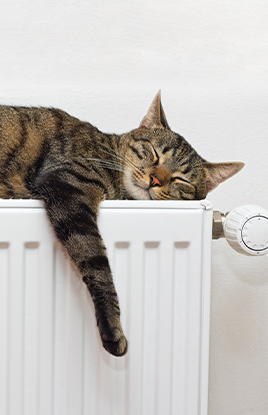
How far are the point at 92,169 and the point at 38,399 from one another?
0.42 m

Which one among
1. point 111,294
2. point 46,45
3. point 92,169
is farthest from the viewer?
point 46,45

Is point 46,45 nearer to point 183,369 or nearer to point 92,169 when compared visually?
point 92,169

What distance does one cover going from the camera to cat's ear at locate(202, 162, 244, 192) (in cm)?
75

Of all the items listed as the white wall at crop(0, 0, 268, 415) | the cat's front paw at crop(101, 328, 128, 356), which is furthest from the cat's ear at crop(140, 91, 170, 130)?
the cat's front paw at crop(101, 328, 128, 356)

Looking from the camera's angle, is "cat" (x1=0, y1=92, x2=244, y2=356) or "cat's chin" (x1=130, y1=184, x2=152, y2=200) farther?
"cat's chin" (x1=130, y1=184, x2=152, y2=200)

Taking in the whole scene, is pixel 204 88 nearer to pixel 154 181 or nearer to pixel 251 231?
pixel 154 181

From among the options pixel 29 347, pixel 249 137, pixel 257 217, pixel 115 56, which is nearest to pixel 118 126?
pixel 115 56

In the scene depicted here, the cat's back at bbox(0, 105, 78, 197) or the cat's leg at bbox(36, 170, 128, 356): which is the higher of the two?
the cat's back at bbox(0, 105, 78, 197)

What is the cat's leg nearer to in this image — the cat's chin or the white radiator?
the white radiator

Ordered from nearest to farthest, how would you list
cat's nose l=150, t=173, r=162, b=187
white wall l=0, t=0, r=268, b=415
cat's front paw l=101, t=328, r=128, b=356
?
cat's front paw l=101, t=328, r=128, b=356, cat's nose l=150, t=173, r=162, b=187, white wall l=0, t=0, r=268, b=415

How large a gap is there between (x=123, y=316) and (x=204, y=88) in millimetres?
623

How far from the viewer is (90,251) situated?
0.58m

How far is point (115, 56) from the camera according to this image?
907mm

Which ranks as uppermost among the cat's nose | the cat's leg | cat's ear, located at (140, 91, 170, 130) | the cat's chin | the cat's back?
cat's ear, located at (140, 91, 170, 130)
